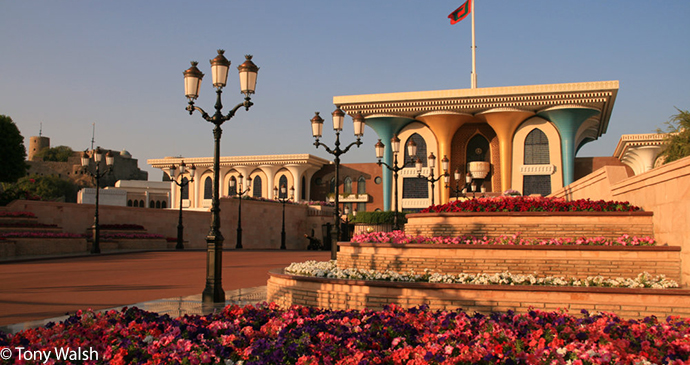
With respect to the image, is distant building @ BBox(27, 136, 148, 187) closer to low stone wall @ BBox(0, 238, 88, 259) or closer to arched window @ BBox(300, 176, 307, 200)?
arched window @ BBox(300, 176, 307, 200)

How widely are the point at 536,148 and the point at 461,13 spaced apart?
12.8 meters

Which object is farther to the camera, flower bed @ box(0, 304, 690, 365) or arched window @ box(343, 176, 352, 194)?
arched window @ box(343, 176, 352, 194)

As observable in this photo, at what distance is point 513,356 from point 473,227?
31.1 feet

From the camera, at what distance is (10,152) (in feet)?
143

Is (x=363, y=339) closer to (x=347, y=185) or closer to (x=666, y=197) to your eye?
(x=666, y=197)

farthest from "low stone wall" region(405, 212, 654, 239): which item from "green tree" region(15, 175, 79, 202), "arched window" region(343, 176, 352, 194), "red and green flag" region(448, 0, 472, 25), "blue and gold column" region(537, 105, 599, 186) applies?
"green tree" region(15, 175, 79, 202)

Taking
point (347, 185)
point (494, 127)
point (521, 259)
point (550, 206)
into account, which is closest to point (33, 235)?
point (550, 206)

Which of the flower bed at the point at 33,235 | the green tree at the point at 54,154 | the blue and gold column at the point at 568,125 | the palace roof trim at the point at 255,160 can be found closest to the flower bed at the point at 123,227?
the flower bed at the point at 33,235

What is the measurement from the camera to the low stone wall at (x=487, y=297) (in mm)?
8805

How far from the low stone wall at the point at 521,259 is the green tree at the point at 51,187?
84.4 metres

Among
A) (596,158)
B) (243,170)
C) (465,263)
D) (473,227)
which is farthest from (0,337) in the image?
(243,170)

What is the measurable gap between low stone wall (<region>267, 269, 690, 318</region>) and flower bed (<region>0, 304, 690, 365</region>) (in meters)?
2.43

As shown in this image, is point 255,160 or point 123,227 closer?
point 123,227

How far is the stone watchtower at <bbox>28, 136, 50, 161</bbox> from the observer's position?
124m
